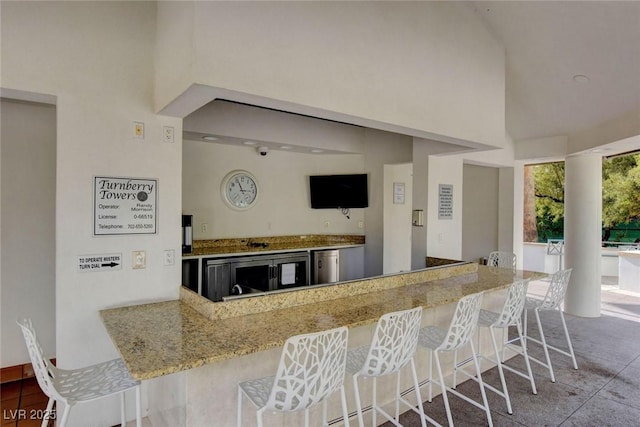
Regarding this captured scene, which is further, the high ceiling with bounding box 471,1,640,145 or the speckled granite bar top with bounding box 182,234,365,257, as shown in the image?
the speckled granite bar top with bounding box 182,234,365,257

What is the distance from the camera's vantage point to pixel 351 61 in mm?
2385

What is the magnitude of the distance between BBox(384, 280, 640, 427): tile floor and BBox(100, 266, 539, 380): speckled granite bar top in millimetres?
830

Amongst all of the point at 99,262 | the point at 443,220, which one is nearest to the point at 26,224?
the point at 99,262

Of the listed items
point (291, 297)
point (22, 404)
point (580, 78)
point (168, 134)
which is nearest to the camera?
point (291, 297)

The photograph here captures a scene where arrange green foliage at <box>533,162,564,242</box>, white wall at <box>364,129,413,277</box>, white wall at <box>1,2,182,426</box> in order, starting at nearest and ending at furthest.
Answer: white wall at <box>1,2,182,426</box> < white wall at <box>364,129,413,277</box> < green foliage at <box>533,162,564,242</box>

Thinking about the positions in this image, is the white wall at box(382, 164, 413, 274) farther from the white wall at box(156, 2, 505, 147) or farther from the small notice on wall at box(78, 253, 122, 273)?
the small notice on wall at box(78, 253, 122, 273)

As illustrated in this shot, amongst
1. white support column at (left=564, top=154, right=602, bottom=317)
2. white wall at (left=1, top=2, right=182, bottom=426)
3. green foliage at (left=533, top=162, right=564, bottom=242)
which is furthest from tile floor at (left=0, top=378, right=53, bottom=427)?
green foliage at (left=533, top=162, right=564, bottom=242)

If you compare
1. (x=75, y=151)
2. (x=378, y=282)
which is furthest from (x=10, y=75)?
(x=378, y=282)

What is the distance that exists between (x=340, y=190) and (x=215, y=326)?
358 cm

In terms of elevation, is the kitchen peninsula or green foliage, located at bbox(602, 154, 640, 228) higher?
green foliage, located at bbox(602, 154, 640, 228)

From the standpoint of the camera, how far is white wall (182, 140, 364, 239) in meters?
4.43

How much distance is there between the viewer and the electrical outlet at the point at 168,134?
95.3 inches

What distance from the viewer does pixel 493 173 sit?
607 cm

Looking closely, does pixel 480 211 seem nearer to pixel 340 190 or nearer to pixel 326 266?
pixel 340 190
